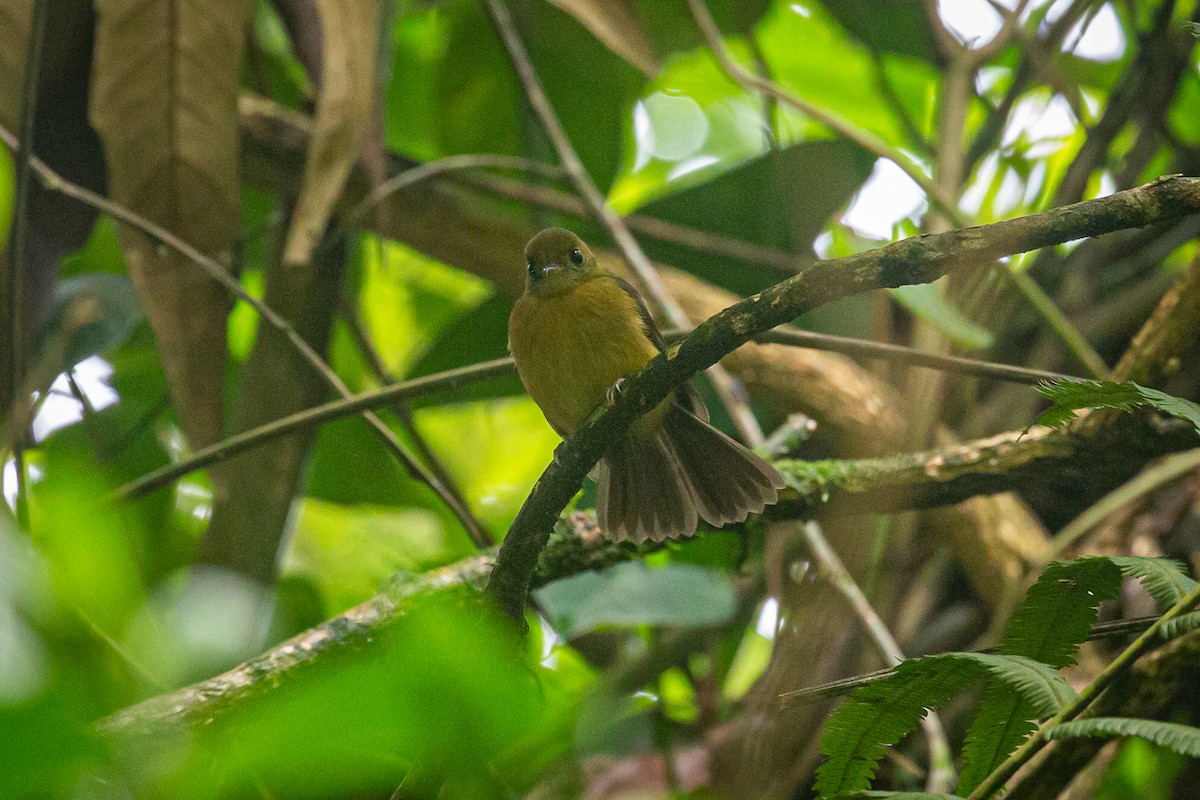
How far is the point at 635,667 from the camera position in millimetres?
3361

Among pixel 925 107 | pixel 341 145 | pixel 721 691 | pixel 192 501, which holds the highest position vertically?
pixel 925 107

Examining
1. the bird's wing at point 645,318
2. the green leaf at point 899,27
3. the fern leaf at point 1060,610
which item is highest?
the green leaf at point 899,27

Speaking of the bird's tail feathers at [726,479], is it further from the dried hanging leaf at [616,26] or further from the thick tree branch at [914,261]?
the dried hanging leaf at [616,26]

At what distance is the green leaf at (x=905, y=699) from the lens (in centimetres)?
127

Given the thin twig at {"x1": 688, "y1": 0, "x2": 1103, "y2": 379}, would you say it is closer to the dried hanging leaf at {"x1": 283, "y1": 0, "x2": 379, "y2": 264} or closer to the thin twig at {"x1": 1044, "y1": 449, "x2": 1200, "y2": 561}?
the thin twig at {"x1": 1044, "y1": 449, "x2": 1200, "y2": 561}

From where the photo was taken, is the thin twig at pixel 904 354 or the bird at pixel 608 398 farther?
the bird at pixel 608 398

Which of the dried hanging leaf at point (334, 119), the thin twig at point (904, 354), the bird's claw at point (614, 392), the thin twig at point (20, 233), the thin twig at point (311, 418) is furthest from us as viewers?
the dried hanging leaf at point (334, 119)

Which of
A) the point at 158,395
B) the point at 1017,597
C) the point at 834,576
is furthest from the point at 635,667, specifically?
the point at 158,395

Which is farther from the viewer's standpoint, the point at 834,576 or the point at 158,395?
the point at 158,395

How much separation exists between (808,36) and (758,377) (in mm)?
2168

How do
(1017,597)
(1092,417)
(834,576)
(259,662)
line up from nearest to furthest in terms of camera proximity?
(259,662), (1092,417), (834,576), (1017,597)

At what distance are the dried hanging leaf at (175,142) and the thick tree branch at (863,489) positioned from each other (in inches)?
36.6

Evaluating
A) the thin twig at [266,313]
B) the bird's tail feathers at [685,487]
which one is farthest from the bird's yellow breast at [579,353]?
the thin twig at [266,313]

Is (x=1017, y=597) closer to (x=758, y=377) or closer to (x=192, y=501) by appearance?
(x=758, y=377)
